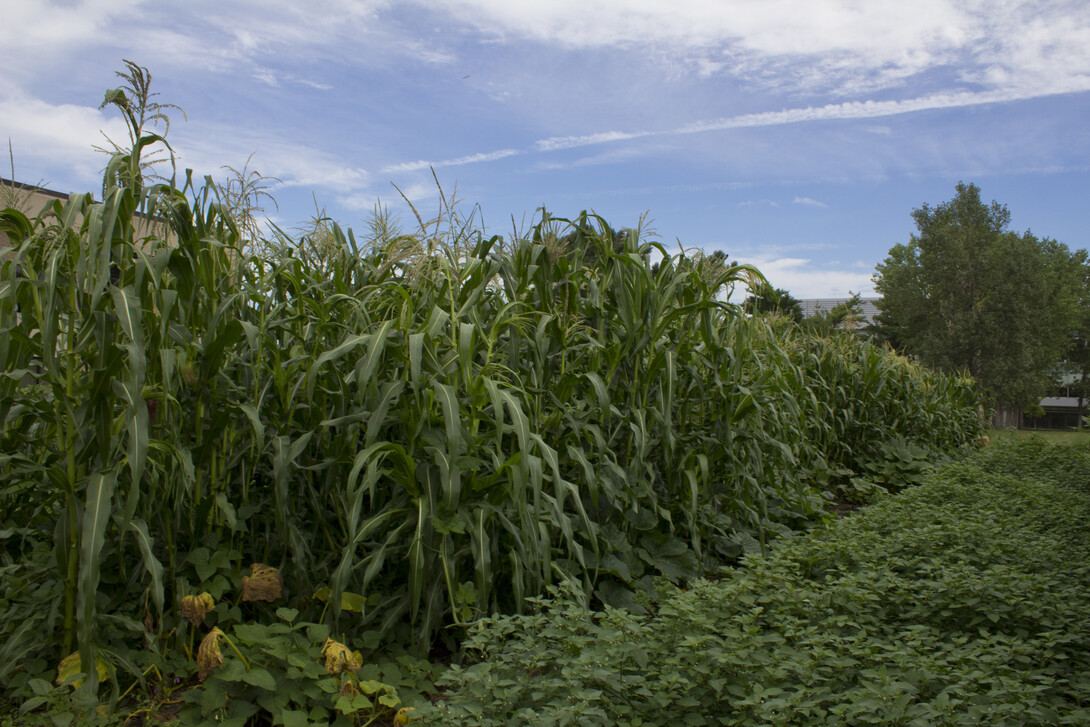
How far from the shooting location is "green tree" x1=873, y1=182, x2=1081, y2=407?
3234cm

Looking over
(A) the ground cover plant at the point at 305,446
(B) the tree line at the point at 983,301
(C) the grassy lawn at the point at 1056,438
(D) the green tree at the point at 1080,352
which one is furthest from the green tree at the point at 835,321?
(D) the green tree at the point at 1080,352

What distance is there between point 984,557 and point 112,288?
14.1ft

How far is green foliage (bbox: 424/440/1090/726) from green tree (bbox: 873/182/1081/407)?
3312cm

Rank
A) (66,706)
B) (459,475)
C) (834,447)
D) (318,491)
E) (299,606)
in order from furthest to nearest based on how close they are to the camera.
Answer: (834,447) → (318,491) → (299,606) → (459,475) → (66,706)

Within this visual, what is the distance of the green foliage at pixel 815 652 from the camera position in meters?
2.02

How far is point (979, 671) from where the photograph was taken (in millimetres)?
2186

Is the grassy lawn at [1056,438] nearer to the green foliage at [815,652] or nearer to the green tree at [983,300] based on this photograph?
the green foliage at [815,652]

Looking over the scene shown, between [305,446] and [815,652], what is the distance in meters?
2.06

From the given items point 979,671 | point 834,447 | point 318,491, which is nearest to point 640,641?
point 979,671

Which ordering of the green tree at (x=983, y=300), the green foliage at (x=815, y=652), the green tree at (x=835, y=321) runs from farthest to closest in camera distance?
the green tree at (x=983, y=300)
the green tree at (x=835, y=321)
the green foliage at (x=815, y=652)

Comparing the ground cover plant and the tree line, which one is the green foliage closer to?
the ground cover plant

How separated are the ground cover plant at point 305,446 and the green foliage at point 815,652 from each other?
42cm

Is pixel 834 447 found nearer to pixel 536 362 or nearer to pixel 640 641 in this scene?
pixel 536 362

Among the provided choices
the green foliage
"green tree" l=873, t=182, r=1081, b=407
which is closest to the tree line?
"green tree" l=873, t=182, r=1081, b=407
